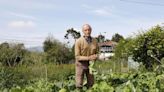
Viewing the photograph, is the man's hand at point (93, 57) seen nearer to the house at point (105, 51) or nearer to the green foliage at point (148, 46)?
the house at point (105, 51)

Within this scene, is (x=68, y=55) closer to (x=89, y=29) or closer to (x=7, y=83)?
(x=7, y=83)

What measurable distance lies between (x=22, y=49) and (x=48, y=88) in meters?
40.4

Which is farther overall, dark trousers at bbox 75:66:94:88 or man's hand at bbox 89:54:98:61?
dark trousers at bbox 75:66:94:88

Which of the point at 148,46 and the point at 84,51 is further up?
the point at 84,51

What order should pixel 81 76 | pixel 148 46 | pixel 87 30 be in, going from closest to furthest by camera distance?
pixel 87 30 → pixel 81 76 → pixel 148 46

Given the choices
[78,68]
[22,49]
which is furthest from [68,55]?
[78,68]

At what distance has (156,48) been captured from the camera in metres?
22.9

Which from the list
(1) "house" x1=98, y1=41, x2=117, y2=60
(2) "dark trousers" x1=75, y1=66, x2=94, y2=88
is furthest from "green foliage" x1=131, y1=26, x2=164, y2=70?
(2) "dark trousers" x1=75, y1=66, x2=94, y2=88

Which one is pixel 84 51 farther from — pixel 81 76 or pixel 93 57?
pixel 81 76

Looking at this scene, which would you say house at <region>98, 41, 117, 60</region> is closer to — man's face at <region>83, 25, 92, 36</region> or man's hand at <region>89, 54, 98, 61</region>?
man's hand at <region>89, 54, 98, 61</region>

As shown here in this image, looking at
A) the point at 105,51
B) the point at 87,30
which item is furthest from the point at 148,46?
the point at 87,30

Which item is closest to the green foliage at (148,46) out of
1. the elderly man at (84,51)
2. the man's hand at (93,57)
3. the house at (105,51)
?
the house at (105,51)

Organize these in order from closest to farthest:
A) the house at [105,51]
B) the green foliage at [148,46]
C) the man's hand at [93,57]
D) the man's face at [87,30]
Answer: the man's face at [87,30], the man's hand at [93,57], the house at [105,51], the green foliage at [148,46]

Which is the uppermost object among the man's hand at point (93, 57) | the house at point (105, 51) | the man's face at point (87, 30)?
the man's face at point (87, 30)
